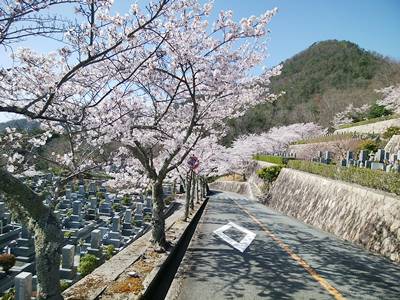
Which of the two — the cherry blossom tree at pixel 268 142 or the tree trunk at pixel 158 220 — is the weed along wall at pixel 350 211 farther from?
the cherry blossom tree at pixel 268 142

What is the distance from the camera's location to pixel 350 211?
1365cm

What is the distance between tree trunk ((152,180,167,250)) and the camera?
913 cm

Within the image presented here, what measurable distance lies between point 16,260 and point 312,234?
35.7 feet

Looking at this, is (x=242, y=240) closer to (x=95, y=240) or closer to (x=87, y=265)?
(x=87, y=265)

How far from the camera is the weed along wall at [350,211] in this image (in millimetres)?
10500

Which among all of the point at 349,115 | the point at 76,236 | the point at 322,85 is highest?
the point at 322,85

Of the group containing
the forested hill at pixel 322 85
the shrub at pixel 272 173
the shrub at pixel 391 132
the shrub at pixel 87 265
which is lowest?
the shrub at pixel 87 265

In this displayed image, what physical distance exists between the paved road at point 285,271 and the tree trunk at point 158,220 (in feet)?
2.50

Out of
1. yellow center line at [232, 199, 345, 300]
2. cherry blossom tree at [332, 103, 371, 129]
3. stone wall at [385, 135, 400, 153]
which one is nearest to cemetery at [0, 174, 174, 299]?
yellow center line at [232, 199, 345, 300]

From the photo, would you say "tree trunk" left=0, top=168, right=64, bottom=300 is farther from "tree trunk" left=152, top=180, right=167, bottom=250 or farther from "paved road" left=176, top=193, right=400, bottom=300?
"tree trunk" left=152, top=180, right=167, bottom=250

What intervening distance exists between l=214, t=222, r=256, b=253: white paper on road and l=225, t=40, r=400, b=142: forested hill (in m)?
36.4

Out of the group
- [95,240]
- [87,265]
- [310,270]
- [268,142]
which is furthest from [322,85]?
[310,270]

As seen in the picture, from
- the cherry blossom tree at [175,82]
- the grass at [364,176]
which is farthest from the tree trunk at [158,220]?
the grass at [364,176]

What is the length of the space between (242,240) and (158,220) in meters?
3.65
